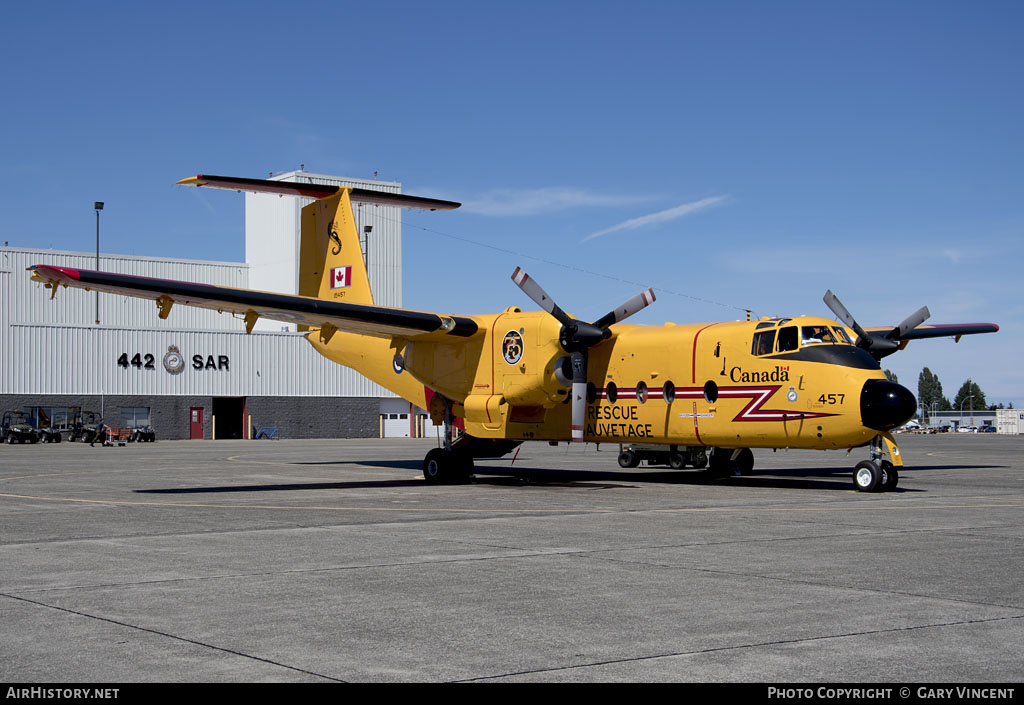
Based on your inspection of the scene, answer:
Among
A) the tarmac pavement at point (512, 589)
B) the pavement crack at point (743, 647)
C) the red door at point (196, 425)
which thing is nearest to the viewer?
the pavement crack at point (743, 647)

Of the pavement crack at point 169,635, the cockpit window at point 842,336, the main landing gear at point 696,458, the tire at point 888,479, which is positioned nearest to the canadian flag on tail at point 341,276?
the main landing gear at point 696,458

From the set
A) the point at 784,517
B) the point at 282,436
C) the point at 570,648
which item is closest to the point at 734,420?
the point at 784,517

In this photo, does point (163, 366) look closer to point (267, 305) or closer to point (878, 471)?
point (267, 305)

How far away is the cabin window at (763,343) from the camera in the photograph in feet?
70.9

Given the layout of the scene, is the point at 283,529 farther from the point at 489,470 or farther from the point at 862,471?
the point at 489,470

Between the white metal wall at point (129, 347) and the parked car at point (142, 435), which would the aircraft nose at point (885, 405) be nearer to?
the parked car at point (142, 435)

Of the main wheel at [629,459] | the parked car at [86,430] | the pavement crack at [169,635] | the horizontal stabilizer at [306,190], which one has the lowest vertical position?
the main wheel at [629,459]

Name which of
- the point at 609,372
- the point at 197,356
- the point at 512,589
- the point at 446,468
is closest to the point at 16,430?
the point at 197,356

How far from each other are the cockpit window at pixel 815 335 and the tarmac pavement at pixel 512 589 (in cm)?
350

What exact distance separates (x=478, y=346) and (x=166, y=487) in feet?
26.6

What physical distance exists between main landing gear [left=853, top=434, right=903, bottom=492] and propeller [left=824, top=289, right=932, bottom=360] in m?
4.74

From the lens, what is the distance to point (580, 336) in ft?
76.5

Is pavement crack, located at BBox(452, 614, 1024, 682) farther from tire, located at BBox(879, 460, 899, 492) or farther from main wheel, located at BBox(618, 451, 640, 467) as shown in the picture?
main wheel, located at BBox(618, 451, 640, 467)

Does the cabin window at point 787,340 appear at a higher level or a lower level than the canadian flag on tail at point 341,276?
lower
